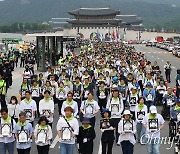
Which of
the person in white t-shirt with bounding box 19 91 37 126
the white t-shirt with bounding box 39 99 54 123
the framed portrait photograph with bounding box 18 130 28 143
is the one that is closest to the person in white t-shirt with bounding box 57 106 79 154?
the framed portrait photograph with bounding box 18 130 28 143

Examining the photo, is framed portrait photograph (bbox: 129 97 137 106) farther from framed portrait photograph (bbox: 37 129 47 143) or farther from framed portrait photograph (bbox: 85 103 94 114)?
framed portrait photograph (bbox: 37 129 47 143)

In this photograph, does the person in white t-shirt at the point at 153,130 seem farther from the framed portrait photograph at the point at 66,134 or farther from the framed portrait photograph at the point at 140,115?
the framed portrait photograph at the point at 66,134

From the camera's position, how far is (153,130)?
1034cm

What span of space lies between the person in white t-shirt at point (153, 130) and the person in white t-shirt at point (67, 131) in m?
1.61

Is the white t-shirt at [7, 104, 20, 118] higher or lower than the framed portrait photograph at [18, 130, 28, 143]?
higher

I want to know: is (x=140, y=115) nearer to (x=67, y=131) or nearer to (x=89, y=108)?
(x=89, y=108)

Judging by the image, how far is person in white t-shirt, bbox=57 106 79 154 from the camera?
9.79 m

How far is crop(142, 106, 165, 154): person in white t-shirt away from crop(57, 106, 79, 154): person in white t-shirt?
1.61 m

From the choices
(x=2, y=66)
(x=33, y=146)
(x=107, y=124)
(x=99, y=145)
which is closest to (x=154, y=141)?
(x=107, y=124)

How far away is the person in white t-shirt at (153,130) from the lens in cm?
1020

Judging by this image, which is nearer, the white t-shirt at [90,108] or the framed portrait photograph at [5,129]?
the framed portrait photograph at [5,129]

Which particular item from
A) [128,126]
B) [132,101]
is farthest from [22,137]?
[132,101]

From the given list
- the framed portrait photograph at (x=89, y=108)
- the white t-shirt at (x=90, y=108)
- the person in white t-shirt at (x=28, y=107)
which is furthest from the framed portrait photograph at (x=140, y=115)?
the person in white t-shirt at (x=28, y=107)

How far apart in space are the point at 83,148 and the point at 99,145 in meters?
2.14
